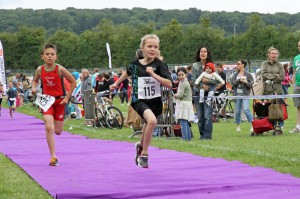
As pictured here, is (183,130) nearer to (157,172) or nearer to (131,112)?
(131,112)

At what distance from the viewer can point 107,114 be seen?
22.8 m

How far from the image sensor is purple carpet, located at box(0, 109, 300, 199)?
790 centimetres

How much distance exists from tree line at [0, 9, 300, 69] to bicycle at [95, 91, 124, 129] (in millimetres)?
63051

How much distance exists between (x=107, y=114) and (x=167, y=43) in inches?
3100

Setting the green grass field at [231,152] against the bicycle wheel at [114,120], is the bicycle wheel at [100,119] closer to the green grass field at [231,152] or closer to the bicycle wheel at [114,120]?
the bicycle wheel at [114,120]

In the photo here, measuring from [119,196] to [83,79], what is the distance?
1961 centimetres

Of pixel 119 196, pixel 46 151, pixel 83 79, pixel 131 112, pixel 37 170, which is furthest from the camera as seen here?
pixel 83 79

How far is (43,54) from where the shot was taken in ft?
38.7

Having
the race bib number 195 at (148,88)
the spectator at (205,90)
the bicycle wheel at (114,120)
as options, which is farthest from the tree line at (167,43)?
the race bib number 195 at (148,88)

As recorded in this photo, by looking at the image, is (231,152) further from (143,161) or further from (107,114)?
(107,114)

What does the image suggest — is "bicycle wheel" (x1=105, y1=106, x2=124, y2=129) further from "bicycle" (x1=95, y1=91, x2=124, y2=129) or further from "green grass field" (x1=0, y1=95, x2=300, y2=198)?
"green grass field" (x1=0, y1=95, x2=300, y2=198)

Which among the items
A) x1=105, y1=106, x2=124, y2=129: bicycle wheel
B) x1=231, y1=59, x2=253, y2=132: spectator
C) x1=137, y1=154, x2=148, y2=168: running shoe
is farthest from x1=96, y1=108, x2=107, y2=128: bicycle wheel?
x1=137, y1=154, x2=148, y2=168: running shoe

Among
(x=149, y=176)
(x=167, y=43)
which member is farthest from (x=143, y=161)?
(x=167, y=43)

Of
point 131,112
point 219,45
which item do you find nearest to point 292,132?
point 131,112
